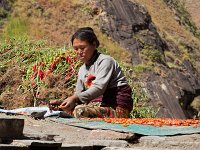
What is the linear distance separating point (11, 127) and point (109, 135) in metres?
1.15

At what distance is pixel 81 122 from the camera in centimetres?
535

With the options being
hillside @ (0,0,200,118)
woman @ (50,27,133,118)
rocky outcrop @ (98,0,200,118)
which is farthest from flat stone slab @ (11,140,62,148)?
rocky outcrop @ (98,0,200,118)

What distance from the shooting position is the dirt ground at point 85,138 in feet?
13.8

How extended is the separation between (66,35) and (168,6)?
16448 millimetres

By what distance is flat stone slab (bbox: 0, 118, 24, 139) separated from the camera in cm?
360

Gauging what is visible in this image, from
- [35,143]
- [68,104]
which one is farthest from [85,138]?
[68,104]

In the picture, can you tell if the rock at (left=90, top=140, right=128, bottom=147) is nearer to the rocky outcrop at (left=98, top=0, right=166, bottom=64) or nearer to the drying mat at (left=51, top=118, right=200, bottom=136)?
the drying mat at (left=51, top=118, right=200, bottom=136)

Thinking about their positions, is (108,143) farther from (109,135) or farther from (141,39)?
(141,39)

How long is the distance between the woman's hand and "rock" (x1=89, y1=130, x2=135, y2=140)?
1.41 meters

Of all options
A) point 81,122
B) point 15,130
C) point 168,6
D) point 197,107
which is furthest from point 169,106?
point 168,6

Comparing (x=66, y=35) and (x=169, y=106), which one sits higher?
(x=66, y=35)

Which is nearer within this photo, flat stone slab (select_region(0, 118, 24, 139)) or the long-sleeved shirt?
flat stone slab (select_region(0, 118, 24, 139))

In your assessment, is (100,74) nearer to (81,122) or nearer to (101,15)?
(81,122)

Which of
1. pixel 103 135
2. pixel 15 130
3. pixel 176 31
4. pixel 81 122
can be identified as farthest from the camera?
pixel 176 31
